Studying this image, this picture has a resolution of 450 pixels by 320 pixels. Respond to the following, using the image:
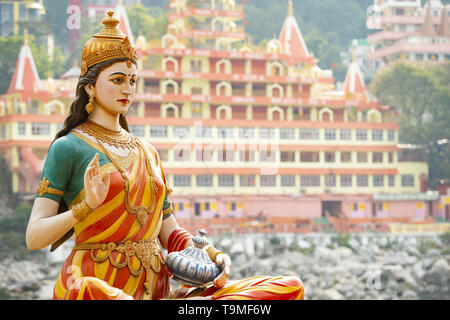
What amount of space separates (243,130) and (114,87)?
1538cm

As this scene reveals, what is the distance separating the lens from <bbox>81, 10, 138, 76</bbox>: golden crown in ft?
7.24

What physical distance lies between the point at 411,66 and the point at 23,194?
8.55m

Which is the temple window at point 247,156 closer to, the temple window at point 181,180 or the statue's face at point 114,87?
the temple window at point 181,180

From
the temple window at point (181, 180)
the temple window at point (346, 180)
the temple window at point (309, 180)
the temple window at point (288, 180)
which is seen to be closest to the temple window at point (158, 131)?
the temple window at point (181, 180)

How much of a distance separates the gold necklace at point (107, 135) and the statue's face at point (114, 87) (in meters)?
0.06

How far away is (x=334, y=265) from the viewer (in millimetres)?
16641

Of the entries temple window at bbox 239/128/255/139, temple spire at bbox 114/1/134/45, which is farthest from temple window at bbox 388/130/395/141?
temple spire at bbox 114/1/134/45

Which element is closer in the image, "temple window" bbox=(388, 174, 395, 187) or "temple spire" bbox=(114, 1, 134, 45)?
"temple spire" bbox=(114, 1, 134, 45)

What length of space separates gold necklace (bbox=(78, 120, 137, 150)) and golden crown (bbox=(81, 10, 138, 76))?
0.13m

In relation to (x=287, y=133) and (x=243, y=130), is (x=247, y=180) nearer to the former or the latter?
(x=243, y=130)

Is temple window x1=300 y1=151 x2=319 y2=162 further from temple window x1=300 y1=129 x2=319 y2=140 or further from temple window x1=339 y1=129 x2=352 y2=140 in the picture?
temple window x1=339 y1=129 x2=352 y2=140

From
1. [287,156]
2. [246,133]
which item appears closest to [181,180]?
[246,133]

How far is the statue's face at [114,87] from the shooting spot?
2215 mm

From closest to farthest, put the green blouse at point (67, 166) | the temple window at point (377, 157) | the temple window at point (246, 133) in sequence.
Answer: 1. the green blouse at point (67, 166)
2. the temple window at point (246, 133)
3. the temple window at point (377, 157)
